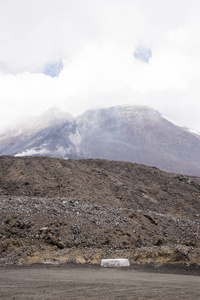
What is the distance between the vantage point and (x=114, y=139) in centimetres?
14525

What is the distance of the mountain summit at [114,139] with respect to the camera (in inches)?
4712

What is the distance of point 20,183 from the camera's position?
944 inches

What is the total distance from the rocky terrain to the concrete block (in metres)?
0.60

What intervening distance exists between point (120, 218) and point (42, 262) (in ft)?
19.0

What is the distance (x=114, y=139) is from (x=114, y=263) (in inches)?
5291

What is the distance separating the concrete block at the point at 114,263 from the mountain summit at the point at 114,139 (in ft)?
325

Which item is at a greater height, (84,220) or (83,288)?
(84,220)

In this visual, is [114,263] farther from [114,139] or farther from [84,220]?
[114,139]

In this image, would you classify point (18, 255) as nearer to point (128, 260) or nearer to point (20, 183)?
point (128, 260)

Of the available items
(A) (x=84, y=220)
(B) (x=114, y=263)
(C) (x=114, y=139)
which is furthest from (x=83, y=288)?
(C) (x=114, y=139)

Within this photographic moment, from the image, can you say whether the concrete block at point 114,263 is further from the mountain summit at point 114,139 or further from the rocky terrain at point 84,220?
the mountain summit at point 114,139

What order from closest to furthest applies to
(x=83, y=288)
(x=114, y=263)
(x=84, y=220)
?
(x=83, y=288), (x=114, y=263), (x=84, y=220)

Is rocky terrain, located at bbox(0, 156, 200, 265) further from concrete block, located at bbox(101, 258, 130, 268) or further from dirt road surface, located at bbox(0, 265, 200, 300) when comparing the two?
dirt road surface, located at bbox(0, 265, 200, 300)

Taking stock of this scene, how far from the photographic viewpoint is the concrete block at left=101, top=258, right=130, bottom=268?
11344mm
